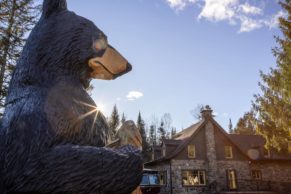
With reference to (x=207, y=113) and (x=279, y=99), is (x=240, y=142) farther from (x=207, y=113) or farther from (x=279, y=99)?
(x=279, y=99)

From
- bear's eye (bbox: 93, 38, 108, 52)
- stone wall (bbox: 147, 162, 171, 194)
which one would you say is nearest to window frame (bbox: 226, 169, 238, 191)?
stone wall (bbox: 147, 162, 171, 194)

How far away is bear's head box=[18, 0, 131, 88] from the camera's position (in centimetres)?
87

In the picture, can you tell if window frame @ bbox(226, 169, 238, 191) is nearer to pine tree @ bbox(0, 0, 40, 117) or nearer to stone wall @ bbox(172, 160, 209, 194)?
stone wall @ bbox(172, 160, 209, 194)

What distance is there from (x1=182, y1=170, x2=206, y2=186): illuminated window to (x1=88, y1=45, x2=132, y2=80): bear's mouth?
2273cm

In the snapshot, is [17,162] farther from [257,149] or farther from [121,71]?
[257,149]

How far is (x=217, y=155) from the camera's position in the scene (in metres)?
24.1

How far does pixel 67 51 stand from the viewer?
896mm

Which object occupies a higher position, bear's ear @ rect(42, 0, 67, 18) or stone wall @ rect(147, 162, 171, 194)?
bear's ear @ rect(42, 0, 67, 18)

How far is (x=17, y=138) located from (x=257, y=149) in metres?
28.7

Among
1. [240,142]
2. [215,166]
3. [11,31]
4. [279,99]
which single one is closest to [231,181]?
[215,166]

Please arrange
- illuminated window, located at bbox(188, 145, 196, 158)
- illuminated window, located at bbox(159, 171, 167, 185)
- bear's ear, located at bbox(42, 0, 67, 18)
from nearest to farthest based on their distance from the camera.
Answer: bear's ear, located at bbox(42, 0, 67, 18)
illuminated window, located at bbox(159, 171, 167, 185)
illuminated window, located at bbox(188, 145, 196, 158)

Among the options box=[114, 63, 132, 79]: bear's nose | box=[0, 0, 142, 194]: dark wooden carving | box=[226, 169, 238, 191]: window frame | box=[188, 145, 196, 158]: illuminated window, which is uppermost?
box=[188, 145, 196, 158]: illuminated window

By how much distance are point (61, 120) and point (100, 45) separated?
0.34m

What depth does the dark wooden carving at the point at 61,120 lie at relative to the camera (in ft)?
2.16
